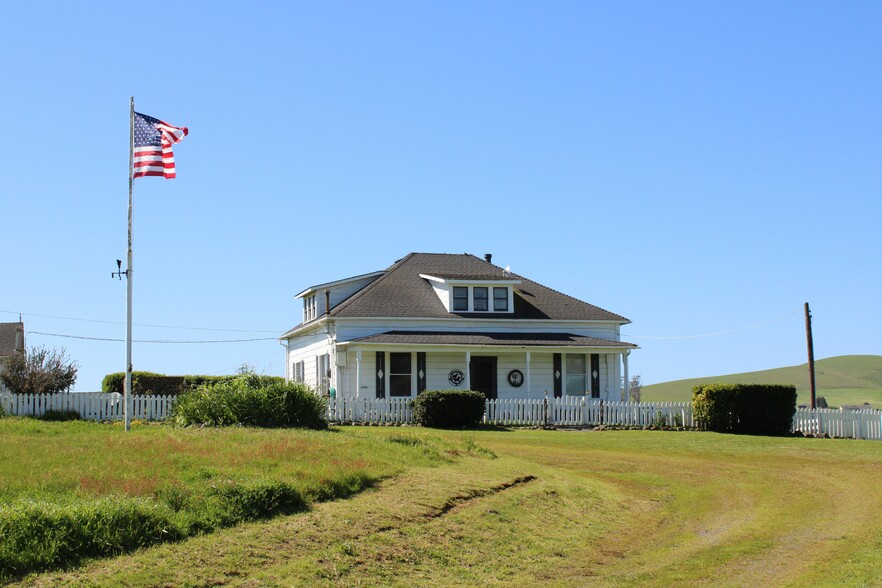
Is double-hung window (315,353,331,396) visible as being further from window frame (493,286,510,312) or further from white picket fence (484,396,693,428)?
white picket fence (484,396,693,428)

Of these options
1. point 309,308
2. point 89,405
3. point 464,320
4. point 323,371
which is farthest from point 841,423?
point 89,405

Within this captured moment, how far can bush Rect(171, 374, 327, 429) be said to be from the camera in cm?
2105

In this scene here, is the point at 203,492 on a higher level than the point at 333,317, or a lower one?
lower

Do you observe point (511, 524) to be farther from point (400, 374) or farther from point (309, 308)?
point (309, 308)

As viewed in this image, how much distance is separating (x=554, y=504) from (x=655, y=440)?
41.1 feet

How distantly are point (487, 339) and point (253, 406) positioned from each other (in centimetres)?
1657

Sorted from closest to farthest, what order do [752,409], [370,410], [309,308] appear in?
[752,409], [370,410], [309,308]

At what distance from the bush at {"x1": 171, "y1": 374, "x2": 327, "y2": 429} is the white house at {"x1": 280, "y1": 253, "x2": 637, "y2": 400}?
41.6 feet

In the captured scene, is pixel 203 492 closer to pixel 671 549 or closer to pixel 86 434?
pixel 671 549

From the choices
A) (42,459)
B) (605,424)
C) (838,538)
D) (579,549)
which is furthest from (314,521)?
(605,424)

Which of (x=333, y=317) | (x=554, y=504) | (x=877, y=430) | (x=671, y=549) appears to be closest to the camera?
(x=671, y=549)

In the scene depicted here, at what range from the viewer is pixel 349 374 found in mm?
37031

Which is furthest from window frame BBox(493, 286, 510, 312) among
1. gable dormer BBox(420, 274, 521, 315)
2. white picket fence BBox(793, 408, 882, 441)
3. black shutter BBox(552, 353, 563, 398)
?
white picket fence BBox(793, 408, 882, 441)

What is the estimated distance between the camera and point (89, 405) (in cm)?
2975
